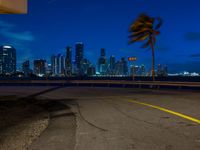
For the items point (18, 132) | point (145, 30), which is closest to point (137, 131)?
point (18, 132)

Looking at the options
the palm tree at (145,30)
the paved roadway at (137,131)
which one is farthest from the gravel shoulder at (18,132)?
the palm tree at (145,30)

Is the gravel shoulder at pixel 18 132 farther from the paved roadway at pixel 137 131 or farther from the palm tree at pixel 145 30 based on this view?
the palm tree at pixel 145 30

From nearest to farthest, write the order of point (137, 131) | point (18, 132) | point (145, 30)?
point (137, 131), point (18, 132), point (145, 30)

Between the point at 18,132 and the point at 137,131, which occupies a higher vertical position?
the point at 137,131

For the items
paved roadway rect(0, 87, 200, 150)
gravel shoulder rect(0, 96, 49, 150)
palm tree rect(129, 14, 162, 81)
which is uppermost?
palm tree rect(129, 14, 162, 81)

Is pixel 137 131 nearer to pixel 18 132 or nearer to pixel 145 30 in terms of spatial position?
pixel 18 132

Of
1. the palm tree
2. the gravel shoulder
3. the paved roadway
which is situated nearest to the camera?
the paved roadway

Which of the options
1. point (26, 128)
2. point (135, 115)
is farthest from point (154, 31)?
point (26, 128)

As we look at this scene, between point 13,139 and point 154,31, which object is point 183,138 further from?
point 154,31

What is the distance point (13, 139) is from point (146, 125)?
162 inches

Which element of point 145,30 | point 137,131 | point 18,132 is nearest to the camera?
point 137,131

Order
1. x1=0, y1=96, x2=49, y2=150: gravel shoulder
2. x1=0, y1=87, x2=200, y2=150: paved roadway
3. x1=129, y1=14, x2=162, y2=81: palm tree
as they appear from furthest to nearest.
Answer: x1=129, y1=14, x2=162, y2=81: palm tree < x1=0, y1=96, x2=49, y2=150: gravel shoulder < x1=0, y1=87, x2=200, y2=150: paved roadway

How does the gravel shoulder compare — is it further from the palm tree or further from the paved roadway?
the palm tree

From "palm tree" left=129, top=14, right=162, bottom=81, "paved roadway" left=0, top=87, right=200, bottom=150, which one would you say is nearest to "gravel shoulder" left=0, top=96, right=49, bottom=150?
"paved roadway" left=0, top=87, right=200, bottom=150
